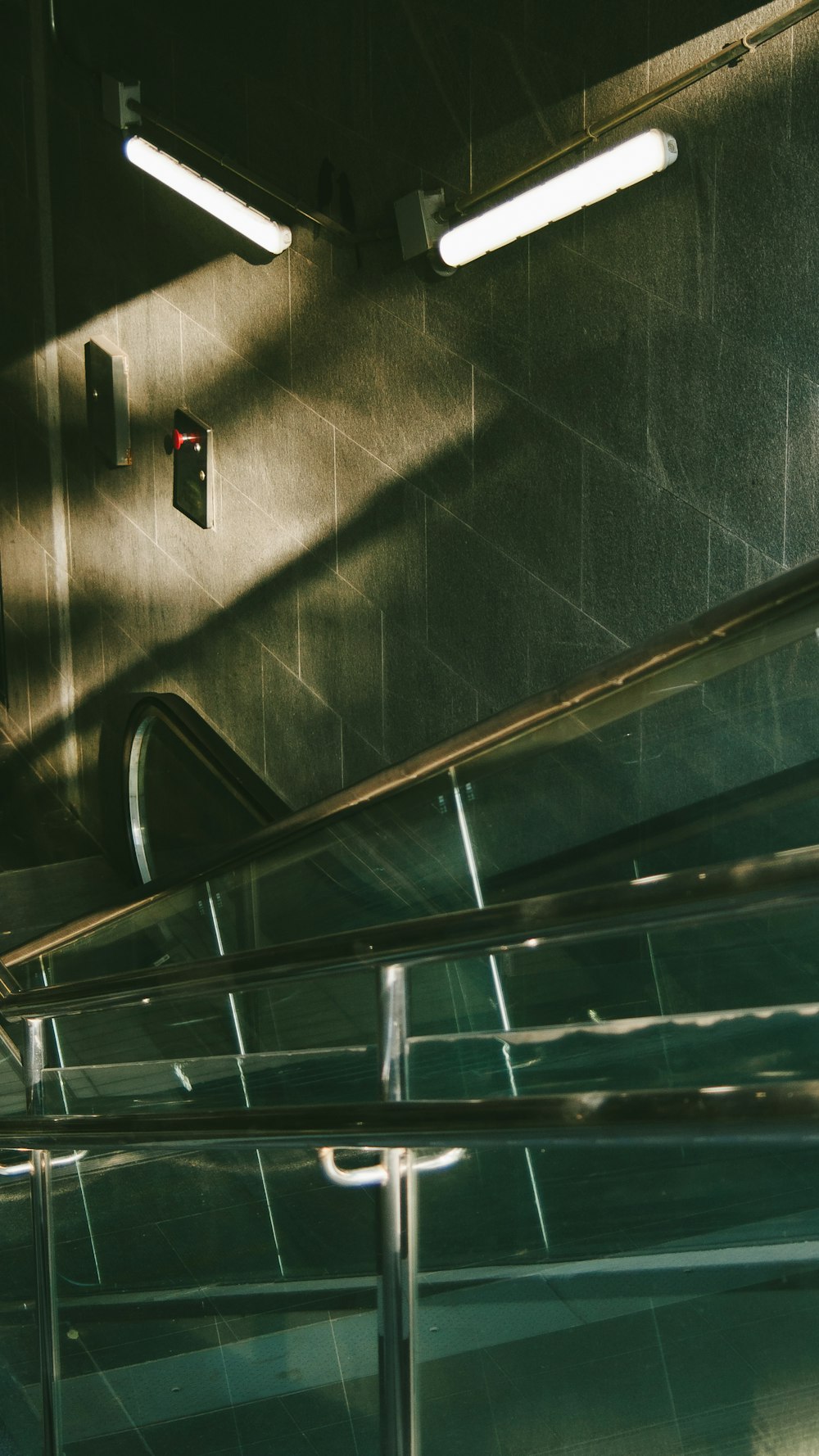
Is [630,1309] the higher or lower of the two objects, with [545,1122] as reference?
lower

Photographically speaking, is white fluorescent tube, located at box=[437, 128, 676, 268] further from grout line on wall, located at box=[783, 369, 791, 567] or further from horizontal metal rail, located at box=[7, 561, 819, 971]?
horizontal metal rail, located at box=[7, 561, 819, 971]

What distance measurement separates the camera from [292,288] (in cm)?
591

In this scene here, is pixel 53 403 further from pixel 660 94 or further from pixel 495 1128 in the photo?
pixel 495 1128

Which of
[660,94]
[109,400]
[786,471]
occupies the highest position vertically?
[109,400]

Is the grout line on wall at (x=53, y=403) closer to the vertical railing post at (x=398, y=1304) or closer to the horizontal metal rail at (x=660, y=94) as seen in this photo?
the horizontal metal rail at (x=660, y=94)

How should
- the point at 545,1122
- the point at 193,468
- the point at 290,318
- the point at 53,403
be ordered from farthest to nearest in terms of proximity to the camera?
the point at 53,403, the point at 193,468, the point at 290,318, the point at 545,1122

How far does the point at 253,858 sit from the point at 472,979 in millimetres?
1234

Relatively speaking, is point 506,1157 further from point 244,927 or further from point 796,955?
point 244,927

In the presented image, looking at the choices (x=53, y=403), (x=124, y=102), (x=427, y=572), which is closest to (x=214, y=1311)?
(x=427, y=572)

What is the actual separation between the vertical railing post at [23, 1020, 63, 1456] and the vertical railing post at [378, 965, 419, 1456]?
4.05 ft

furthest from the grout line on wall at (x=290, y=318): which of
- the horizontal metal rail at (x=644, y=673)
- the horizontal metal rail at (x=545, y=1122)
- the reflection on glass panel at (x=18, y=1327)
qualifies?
the horizontal metal rail at (x=545, y=1122)

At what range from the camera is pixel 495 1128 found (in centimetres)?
116

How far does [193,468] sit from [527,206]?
10.4 feet

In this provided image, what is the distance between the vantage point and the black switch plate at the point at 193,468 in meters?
6.87
